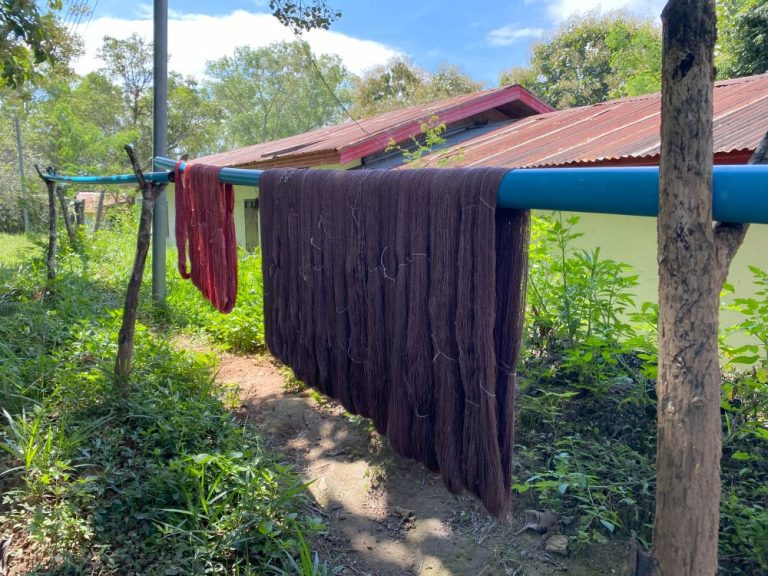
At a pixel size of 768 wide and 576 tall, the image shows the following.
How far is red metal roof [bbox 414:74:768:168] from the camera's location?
15.6 ft

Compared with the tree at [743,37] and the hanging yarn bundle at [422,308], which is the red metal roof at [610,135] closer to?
the hanging yarn bundle at [422,308]

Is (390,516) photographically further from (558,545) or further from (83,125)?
(83,125)

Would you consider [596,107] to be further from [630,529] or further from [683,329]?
[683,329]

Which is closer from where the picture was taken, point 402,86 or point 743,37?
point 743,37

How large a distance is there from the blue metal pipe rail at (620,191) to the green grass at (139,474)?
1.57 meters

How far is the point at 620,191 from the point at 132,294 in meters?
2.79

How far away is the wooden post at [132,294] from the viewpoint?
3188 mm

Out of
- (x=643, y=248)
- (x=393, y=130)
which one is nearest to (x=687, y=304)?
(x=643, y=248)

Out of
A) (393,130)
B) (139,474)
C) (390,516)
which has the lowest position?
(390,516)

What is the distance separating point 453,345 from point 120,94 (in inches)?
932

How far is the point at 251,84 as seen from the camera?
30000 millimetres

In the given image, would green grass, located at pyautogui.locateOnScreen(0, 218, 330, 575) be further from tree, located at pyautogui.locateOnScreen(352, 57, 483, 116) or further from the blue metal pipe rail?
tree, located at pyautogui.locateOnScreen(352, 57, 483, 116)

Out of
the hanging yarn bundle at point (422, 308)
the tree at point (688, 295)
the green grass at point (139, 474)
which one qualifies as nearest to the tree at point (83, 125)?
the green grass at point (139, 474)

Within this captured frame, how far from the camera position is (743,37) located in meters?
11.2
